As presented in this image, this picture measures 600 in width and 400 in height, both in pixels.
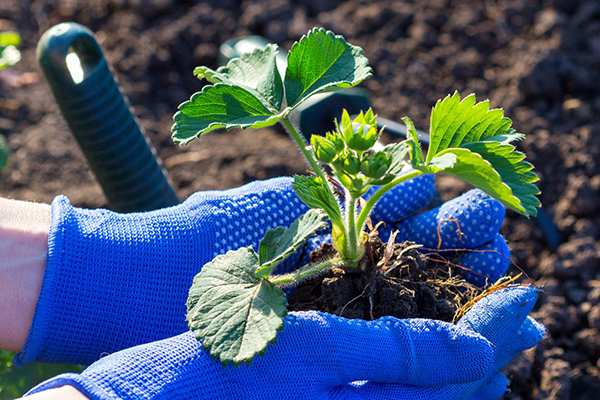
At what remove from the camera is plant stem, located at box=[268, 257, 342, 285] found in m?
1.45

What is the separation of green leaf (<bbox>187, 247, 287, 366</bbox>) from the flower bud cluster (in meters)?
0.30

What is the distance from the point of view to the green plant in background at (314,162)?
131 cm

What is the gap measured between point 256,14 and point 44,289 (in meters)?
2.37

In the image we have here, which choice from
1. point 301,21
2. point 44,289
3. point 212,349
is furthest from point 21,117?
point 212,349

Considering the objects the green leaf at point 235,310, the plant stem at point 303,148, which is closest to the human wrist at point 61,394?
the green leaf at point 235,310

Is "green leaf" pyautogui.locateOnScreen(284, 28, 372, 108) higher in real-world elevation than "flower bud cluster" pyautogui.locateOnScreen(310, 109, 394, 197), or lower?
higher

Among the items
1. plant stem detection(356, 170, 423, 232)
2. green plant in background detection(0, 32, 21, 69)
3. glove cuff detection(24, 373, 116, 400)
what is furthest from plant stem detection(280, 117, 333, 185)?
green plant in background detection(0, 32, 21, 69)

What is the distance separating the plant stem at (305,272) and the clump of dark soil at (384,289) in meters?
0.07

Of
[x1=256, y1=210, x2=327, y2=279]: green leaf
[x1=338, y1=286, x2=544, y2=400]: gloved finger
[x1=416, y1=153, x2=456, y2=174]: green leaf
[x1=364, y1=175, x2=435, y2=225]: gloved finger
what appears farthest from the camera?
[x1=364, y1=175, x2=435, y2=225]: gloved finger

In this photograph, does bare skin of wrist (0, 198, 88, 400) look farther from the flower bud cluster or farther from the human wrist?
the flower bud cluster

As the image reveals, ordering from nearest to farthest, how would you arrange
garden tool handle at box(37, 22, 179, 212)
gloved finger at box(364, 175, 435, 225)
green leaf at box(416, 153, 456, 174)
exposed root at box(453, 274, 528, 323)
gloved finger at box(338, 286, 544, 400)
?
green leaf at box(416, 153, 456, 174) → gloved finger at box(338, 286, 544, 400) → exposed root at box(453, 274, 528, 323) → gloved finger at box(364, 175, 435, 225) → garden tool handle at box(37, 22, 179, 212)

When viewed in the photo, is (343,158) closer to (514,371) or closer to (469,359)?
(469,359)

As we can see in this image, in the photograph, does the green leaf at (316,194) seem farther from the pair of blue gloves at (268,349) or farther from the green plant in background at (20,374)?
the green plant in background at (20,374)

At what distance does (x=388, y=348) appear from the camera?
4.91ft
